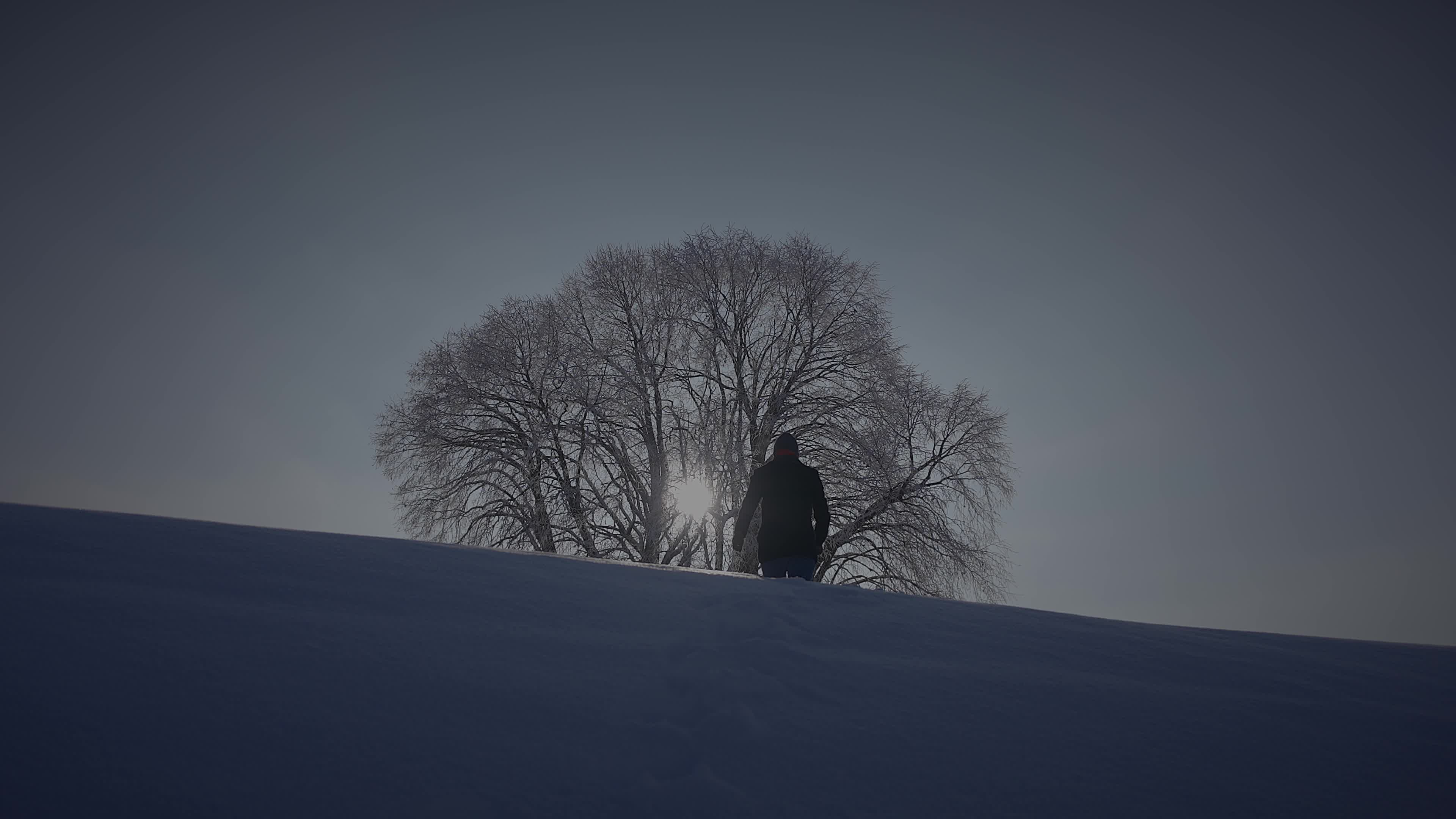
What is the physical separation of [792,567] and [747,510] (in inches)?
23.0

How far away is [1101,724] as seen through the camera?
2.53 metres

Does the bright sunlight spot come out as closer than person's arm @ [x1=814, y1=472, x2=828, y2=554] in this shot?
No

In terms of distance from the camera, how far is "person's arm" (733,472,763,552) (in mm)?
5004

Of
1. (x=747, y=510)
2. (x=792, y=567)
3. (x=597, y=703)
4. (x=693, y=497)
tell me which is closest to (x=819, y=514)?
(x=792, y=567)

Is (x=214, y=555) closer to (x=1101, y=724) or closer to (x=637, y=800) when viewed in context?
(x=637, y=800)

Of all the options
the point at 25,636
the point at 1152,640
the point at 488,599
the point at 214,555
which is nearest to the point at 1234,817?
the point at 1152,640

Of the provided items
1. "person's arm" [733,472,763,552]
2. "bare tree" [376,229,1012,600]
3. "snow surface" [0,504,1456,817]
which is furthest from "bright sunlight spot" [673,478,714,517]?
"snow surface" [0,504,1456,817]

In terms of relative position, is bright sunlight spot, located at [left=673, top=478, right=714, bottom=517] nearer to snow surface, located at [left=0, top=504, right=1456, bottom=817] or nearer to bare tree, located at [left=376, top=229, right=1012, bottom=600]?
bare tree, located at [left=376, top=229, right=1012, bottom=600]

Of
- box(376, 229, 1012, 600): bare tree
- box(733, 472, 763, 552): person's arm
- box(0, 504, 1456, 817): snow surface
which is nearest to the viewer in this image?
box(0, 504, 1456, 817): snow surface

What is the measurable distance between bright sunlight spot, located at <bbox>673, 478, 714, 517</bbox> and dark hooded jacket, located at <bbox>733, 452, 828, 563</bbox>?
911 centimetres

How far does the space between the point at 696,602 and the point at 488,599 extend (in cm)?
94

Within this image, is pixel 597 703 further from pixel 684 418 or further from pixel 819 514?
pixel 684 418

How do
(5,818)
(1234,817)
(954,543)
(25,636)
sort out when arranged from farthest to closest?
(954,543) < (25,636) < (1234,817) < (5,818)

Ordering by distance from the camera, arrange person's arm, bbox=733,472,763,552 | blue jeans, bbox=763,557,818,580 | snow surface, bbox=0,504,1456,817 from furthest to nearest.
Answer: blue jeans, bbox=763,557,818,580
person's arm, bbox=733,472,763,552
snow surface, bbox=0,504,1456,817
